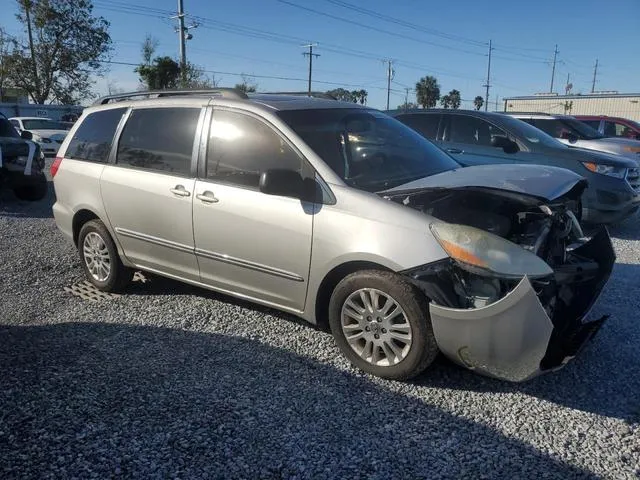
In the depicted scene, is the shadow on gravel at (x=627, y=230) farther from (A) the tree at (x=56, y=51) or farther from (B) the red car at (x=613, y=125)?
(A) the tree at (x=56, y=51)

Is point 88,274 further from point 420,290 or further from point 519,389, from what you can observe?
point 519,389

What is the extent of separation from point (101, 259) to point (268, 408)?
2.80 metres

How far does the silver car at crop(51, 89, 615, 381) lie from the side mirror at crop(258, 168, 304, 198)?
1 cm

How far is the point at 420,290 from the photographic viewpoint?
318 cm

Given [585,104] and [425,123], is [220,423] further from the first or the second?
[585,104]

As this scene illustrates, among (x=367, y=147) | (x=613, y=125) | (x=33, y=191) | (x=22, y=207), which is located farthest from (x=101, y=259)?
(x=613, y=125)

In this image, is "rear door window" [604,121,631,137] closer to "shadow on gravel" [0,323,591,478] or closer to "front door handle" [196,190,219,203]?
"front door handle" [196,190,219,203]

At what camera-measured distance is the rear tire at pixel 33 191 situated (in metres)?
10.1

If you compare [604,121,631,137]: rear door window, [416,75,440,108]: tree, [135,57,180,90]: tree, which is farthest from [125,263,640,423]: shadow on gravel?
[416,75,440,108]: tree

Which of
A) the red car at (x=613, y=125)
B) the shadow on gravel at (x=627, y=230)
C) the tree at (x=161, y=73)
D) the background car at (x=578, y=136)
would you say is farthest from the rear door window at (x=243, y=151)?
the tree at (x=161, y=73)

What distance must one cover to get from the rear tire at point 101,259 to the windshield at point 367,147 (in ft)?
7.19

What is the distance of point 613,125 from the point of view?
1584 centimetres

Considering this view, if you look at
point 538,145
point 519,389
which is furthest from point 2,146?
point 519,389

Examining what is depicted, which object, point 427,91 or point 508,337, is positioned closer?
point 508,337
